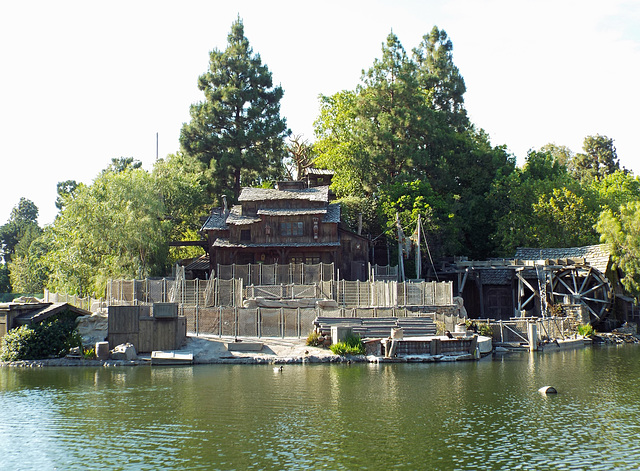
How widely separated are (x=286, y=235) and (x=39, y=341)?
24.9m

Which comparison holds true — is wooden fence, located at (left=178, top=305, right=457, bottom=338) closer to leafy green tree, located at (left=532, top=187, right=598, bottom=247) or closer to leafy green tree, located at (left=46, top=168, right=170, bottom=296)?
leafy green tree, located at (left=46, top=168, right=170, bottom=296)

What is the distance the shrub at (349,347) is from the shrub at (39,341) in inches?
588

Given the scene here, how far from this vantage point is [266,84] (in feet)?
258

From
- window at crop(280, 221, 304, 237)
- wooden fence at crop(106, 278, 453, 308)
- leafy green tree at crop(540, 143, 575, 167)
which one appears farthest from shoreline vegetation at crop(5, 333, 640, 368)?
leafy green tree at crop(540, 143, 575, 167)

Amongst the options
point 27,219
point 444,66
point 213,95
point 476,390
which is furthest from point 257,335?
point 27,219

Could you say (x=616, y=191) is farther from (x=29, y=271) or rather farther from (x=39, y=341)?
(x=29, y=271)

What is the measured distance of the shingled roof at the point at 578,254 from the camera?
54.1 metres

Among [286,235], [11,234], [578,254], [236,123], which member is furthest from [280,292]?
[11,234]

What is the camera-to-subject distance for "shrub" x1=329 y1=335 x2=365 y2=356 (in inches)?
1492

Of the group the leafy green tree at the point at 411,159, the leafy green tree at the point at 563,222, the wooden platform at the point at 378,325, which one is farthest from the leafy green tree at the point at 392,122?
the wooden platform at the point at 378,325

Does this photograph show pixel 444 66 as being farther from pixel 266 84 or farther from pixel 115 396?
pixel 115 396

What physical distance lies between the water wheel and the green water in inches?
740

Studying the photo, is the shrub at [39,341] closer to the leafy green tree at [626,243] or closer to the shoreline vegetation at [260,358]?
the shoreline vegetation at [260,358]

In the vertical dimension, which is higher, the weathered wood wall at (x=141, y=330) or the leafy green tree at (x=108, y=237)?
the leafy green tree at (x=108, y=237)
